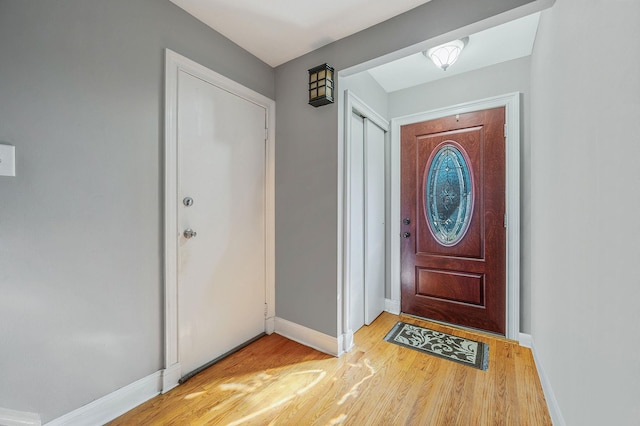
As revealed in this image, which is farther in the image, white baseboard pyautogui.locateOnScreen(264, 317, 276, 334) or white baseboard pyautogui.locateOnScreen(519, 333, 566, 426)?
white baseboard pyautogui.locateOnScreen(264, 317, 276, 334)

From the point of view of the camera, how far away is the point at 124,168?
1.43m

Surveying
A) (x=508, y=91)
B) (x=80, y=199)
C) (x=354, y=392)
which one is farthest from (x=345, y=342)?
(x=508, y=91)

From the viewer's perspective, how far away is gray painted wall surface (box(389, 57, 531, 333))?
213 centimetres

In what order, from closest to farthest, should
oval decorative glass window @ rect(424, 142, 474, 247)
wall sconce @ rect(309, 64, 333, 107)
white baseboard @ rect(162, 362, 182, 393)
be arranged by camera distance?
white baseboard @ rect(162, 362, 182, 393)
wall sconce @ rect(309, 64, 333, 107)
oval decorative glass window @ rect(424, 142, 474, 247)

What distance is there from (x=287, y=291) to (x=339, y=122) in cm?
150

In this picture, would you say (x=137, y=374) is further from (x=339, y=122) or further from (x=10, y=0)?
(x=339, y=122)

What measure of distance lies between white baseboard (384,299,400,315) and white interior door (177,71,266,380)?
136cm

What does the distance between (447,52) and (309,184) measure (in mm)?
1469

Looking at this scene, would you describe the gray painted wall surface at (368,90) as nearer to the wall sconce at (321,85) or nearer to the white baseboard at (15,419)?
the wall sconce at (321,85)

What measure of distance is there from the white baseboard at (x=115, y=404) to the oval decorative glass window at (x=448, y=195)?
8.29 ft

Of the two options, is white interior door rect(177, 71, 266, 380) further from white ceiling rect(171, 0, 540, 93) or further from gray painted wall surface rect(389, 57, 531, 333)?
gray painted wall surface rect(389, 57, 531, 333)

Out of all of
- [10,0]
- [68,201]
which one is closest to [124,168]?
[68,201]

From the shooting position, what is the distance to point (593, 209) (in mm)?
926

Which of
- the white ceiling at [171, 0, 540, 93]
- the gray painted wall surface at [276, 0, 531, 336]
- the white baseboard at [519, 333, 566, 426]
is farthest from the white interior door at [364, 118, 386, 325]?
the white baseboard at [519, 333, 566, 426]
